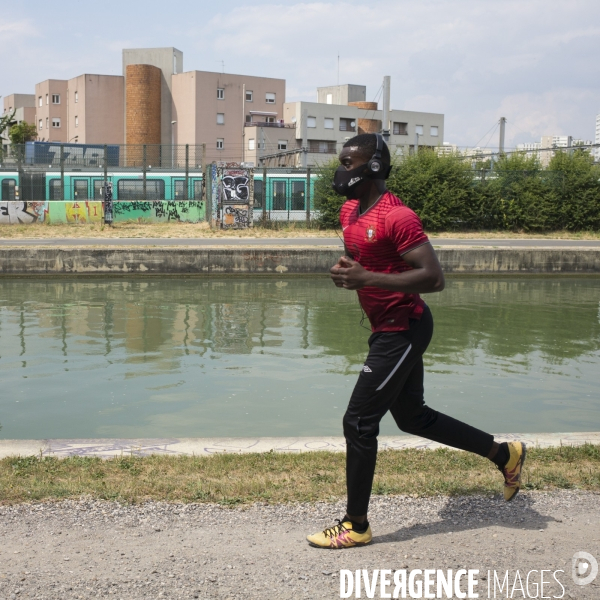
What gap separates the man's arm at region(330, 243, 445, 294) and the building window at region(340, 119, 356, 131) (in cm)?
8904

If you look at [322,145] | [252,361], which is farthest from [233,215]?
[322,145]

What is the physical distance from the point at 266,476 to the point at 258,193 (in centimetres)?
3008

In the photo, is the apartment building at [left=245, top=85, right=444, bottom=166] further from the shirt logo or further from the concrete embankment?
the shirt logo

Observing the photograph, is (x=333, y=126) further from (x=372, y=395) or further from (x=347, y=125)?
(x=372, y=395)

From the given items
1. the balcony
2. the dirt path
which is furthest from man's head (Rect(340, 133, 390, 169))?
the balcony

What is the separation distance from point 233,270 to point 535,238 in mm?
15725

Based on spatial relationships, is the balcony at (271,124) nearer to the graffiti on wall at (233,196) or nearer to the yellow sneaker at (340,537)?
the graffiti on wall at (233,196)

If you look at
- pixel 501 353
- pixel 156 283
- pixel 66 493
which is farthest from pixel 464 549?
pixel 156 283

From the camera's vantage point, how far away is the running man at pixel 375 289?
3891mm

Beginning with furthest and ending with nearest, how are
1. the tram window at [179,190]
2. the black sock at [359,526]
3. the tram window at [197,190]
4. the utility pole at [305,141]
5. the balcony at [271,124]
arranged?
the balcony at [271,124], the utility pole at [305,141], the tram window at [197,190], the tram window at [179,190], the black sock at [359,526]

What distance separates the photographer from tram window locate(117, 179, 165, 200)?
35.9 m

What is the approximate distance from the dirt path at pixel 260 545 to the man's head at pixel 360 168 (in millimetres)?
1808

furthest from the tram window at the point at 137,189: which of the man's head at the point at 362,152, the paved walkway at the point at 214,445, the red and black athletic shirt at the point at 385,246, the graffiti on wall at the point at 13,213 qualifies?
the red and black athletic shirt at the point at 385,246

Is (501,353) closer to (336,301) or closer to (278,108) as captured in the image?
(336,301)
